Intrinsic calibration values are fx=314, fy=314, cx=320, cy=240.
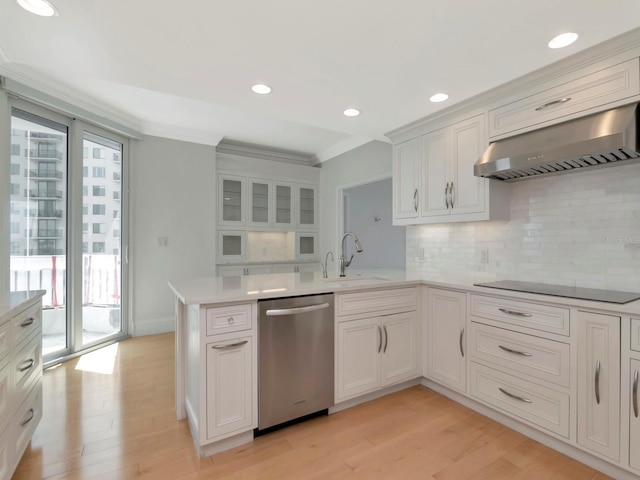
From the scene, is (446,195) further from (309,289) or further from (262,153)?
(262,153)

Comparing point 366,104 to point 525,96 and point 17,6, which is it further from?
point 17,6

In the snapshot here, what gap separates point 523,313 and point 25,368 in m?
2.87

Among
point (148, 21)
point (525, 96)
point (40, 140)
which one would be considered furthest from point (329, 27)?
point (40, 140)

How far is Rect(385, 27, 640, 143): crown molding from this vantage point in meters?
1.70

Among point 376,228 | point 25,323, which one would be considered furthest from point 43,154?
point 376,228

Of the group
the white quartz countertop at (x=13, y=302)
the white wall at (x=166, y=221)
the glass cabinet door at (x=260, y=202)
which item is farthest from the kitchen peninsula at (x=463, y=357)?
the glass cabinet door at (x=260, y=202)

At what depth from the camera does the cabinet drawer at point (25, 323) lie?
5.15 feet

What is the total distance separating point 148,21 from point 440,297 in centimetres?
256

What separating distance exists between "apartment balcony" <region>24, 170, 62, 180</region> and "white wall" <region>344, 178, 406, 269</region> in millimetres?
4428

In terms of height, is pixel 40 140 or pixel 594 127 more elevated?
pixel 40 140

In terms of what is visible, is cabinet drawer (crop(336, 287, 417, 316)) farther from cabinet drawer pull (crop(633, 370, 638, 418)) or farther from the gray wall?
the gray wall

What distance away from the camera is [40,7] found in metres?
1.51

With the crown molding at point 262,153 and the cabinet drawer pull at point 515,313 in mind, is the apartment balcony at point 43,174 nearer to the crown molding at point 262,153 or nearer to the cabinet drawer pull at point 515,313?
the crown molding at point 262,153

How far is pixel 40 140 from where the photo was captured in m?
3.06
